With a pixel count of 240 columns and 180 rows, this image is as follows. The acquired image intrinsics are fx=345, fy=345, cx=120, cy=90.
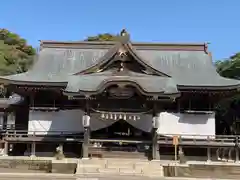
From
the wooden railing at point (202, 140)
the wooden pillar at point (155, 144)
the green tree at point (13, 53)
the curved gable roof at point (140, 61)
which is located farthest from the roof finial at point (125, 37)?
the green tree at point (13, 53)

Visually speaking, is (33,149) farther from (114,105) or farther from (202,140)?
(202,140)

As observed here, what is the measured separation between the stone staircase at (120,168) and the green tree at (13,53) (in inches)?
1652

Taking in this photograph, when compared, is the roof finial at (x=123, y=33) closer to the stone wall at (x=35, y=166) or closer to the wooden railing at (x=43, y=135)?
the wooden railing at (x=43, y=135)

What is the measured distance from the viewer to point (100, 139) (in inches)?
885

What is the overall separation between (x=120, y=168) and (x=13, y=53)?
52963mm

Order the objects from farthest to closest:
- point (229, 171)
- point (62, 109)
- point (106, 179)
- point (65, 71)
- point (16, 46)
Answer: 1. point (16, 46)
2. point (65, 71)
3. point (62, 109)
4. point (229, 171)
5. point (106, 179)

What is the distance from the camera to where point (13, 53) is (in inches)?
2621

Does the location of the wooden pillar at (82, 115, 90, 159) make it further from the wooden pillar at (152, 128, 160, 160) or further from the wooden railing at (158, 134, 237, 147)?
the wooden railing at (158, 134, 237, 147)

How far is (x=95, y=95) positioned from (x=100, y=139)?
117 inches

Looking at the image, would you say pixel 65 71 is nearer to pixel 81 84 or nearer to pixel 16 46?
pixel 81 84

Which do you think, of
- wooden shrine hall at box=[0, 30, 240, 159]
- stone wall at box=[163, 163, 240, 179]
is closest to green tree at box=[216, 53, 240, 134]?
wooden shrine hall at box=[0, 30, 240, 159]

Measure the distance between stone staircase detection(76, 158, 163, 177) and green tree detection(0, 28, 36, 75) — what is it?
138ft

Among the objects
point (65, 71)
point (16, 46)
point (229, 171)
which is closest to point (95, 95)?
point (65, 71)

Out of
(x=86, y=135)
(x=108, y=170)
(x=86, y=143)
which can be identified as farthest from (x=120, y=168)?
(x=86, y=135)
